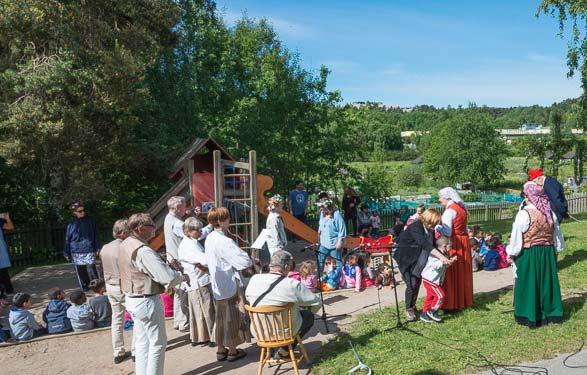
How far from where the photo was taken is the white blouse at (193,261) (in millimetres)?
5648

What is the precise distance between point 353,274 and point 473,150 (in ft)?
174

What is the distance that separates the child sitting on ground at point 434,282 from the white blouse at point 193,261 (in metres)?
2.76

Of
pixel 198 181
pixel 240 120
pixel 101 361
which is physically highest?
pixel 240 120

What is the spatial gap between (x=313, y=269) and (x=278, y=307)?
264 cm

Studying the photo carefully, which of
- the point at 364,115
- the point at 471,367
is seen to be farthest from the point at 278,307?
the point at 364,115

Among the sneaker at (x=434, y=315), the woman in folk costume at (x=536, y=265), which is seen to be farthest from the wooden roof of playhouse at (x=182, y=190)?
the woman in folk costume at (x=536, y=265)

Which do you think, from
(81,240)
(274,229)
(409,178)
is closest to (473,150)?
(409,178)

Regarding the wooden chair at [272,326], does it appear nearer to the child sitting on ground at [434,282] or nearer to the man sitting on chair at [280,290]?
the man sitting on chair at [280,290]

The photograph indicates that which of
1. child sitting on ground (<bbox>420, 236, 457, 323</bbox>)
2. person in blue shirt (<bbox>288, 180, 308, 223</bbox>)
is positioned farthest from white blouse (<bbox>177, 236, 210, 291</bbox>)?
person in blue shirt (<bbox>288, 180, 308, 223</bbox>)

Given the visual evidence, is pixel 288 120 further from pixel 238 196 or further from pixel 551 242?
pixel 551 242

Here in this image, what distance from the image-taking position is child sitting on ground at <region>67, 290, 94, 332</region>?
6.86 m

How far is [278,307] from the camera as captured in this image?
4.82 metres

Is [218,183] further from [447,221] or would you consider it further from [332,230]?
[447,221]

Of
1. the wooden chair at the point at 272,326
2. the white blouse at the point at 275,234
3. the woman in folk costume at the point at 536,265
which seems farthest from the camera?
the white blouse at the point at 275,234
